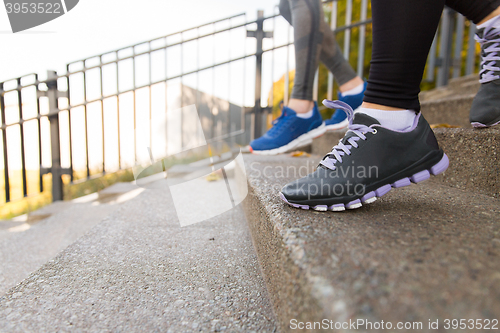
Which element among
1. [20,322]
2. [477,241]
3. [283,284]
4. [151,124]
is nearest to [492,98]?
[477,241]

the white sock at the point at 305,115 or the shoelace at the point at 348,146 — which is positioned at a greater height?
the shoelace at the point at 348,146

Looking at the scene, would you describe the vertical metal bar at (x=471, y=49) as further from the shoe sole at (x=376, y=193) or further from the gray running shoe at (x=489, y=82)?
the shoe sole at (x=376, y=193)

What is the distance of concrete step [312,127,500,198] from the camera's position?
0.88 meters

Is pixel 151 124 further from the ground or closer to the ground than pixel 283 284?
closer to the ground

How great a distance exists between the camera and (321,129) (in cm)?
168

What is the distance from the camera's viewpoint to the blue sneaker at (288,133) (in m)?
1.62

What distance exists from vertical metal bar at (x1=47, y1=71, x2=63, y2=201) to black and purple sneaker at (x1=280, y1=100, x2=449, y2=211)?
2698 millimetres

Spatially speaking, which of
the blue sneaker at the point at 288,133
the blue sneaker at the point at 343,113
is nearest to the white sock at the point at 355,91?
the blue sneaker at the point at 343,113

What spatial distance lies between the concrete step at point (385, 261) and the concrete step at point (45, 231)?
1104 millimetres

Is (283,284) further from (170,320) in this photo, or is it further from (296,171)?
(296,171)

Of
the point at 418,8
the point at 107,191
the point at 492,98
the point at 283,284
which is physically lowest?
the point at 107,191

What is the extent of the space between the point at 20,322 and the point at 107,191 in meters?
2.22

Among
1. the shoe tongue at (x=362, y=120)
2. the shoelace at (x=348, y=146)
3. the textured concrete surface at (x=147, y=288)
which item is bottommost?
the textured concrete surface at (x=147, y=288)

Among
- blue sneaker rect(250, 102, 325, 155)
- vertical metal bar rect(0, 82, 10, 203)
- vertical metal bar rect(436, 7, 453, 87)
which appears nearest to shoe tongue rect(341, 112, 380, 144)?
blue sneaker rect(250, 102, 325, 155)
